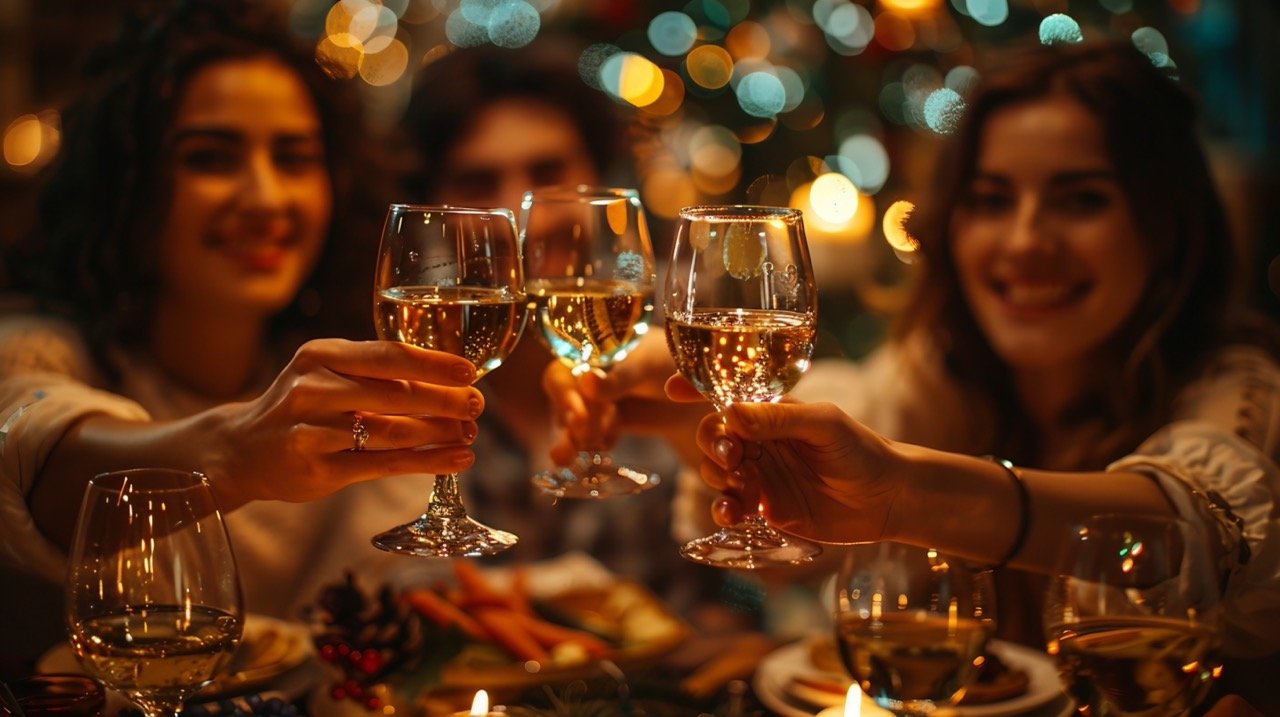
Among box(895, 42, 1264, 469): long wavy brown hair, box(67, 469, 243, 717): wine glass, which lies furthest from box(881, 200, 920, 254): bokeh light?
box(67, 469, 243, 717): wine glass

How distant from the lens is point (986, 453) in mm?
1888

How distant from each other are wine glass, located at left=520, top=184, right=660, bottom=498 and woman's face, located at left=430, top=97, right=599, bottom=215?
4.14 ft

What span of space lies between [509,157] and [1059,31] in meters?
1.07

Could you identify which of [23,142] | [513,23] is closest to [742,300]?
[513,23]

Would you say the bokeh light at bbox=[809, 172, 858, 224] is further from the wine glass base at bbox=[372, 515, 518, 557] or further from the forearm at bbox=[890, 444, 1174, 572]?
the wine glass base at bbox=[372, 515, 518, 557]

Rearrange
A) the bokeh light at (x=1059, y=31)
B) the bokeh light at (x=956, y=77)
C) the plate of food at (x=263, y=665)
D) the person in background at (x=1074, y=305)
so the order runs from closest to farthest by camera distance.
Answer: the plate of food at (x=263, y=665) < the person in background at (x=1074, y=305) < the bokeh light at (x=1059, y=31) < the bokeh light at (x=956, y=77)

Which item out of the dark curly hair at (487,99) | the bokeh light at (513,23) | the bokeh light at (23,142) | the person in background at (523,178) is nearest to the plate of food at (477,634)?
the person in background at (523,178)

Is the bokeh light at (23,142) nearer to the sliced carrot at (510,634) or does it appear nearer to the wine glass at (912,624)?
the sliced carrot at (510,634)

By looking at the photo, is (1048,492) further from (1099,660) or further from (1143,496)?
(1099,660)

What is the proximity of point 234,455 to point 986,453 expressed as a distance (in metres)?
1.18

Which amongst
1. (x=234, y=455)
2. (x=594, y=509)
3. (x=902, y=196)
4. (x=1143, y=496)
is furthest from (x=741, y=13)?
(x=234, y=455)

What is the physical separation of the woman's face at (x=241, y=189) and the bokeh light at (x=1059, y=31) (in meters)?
1.16

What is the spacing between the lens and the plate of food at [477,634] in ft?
4.09

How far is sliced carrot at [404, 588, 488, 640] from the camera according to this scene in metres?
1.42
